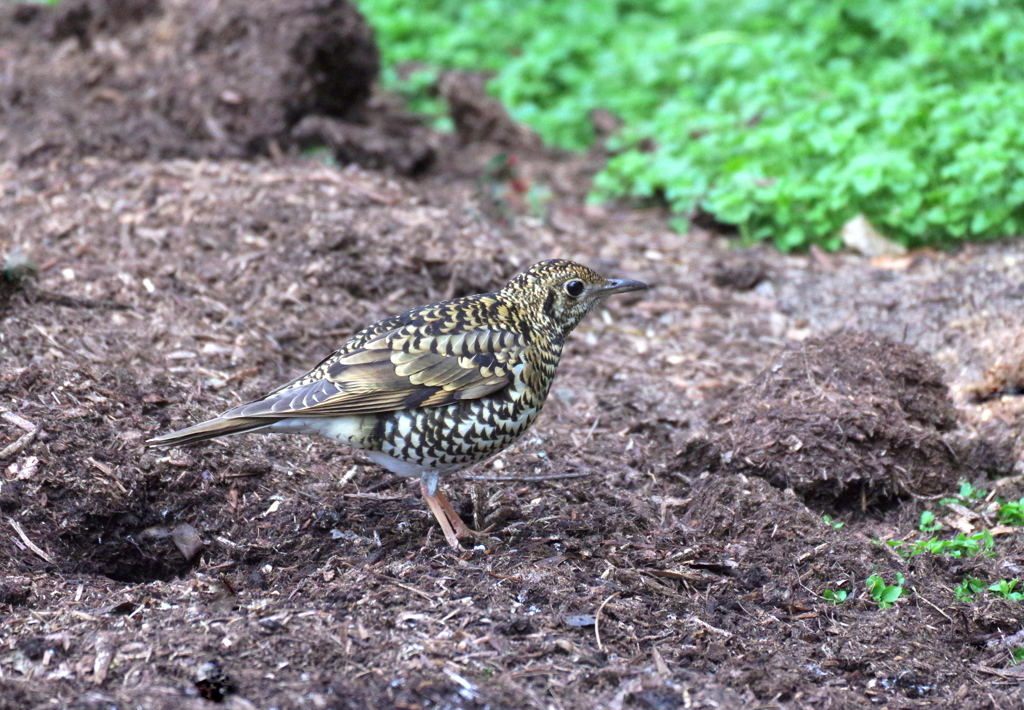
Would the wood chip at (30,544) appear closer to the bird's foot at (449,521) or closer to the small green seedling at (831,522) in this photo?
the bird's foot at (449,521)

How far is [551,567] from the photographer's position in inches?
173

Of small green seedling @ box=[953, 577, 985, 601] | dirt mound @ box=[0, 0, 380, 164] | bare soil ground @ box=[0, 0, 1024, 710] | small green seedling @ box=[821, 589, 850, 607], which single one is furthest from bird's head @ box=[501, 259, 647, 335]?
dirt mound @ box=[0, 0, 380, 164]

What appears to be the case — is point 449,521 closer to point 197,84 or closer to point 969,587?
point 969,587

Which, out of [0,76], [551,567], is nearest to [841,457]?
[551,567]

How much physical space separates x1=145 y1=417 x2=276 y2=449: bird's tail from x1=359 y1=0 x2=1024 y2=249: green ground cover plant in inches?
191

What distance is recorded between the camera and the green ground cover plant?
7.88 meters

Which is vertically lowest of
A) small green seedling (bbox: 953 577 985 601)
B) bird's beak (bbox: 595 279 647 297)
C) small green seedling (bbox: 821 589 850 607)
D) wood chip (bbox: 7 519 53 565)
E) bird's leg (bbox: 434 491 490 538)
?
small green seedling (bbox: 953 577 985 601)

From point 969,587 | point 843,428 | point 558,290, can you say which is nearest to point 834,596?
point 969,587

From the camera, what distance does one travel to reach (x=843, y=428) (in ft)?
17.2

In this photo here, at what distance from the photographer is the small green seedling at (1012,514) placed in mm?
4930

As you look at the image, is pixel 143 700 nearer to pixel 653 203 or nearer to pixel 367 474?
pixel 367 474

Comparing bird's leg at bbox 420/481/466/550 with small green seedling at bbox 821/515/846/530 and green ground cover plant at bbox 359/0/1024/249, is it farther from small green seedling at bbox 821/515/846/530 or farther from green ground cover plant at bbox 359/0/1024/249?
green ground cover plant at bbox 359/0/1024/249

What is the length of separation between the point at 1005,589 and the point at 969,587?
0.45 feet

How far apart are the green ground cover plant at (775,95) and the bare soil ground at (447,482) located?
1.26ft
